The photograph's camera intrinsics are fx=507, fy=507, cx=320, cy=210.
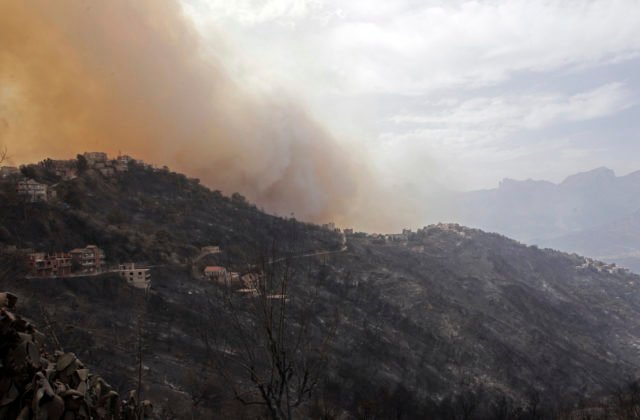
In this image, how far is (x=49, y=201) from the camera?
60344 millimetres

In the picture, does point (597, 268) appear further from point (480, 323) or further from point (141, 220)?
point (141, 220)

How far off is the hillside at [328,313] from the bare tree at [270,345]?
1661 mm

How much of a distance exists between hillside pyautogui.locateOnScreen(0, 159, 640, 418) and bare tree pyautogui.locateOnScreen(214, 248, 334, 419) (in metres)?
1.66

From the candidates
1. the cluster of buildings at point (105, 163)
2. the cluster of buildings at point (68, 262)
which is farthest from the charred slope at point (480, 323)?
the cluster of buildings at point (105, 163)

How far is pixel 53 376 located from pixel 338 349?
154 feet

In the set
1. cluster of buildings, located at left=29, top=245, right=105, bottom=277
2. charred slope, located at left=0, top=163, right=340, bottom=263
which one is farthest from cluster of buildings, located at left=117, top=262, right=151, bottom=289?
charred slope, located at left=0, top=163, right=340, bottom=263

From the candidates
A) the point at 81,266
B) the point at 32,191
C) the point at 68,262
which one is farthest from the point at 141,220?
the point at 68,262

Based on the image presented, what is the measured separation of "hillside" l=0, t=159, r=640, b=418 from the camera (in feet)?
118

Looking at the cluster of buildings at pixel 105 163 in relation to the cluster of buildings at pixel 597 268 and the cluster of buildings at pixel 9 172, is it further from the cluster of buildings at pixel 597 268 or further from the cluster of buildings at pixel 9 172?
the cluster of buildings at pixel 597 268

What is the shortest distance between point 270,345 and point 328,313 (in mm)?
52024

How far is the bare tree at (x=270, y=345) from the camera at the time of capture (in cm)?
880

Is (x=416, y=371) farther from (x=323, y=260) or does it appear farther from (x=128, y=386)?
(x=128, y=386)

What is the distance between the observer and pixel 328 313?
5984 centimetres

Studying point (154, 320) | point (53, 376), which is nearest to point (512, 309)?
point (154, 320)
